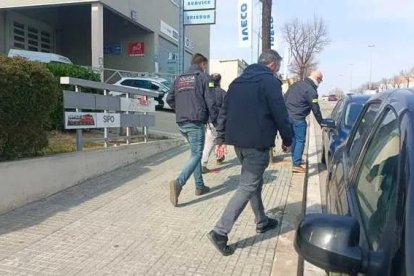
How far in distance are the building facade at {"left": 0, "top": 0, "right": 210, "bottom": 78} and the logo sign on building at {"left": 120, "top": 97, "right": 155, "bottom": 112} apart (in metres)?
15.1

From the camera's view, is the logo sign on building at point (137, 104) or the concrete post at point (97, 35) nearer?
the logo sign on building at point (137, 104)

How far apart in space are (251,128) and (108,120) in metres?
4.59

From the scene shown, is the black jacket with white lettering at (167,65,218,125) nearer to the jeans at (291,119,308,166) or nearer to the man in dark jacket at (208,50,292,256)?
the man in dark jacket at (208,50,292,256)

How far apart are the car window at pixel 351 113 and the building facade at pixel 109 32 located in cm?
1814

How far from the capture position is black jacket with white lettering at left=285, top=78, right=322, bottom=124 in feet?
26.7

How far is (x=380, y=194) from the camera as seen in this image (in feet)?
7.02

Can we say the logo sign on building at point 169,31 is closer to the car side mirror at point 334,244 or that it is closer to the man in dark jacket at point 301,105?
the man in dark jacket at point 301,105

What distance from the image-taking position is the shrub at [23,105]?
5.68 metres

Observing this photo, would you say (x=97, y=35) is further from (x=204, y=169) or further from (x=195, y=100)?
(x=195, y=100)

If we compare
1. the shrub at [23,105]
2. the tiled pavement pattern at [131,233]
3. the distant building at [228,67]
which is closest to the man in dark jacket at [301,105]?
the tiled pavement pattern at [131,233]

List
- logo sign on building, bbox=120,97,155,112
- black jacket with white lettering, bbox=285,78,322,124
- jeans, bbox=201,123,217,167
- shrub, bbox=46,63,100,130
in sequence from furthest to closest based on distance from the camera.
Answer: logo sign on building, bbox=120,97,155,112 < shrub, bbox=46,63,100,130 < jeans, bbox=201,123,217,167 < black jacket with white lettering, bbox=285,78,322,124

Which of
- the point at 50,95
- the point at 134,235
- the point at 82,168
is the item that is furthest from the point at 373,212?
the point at 82,168

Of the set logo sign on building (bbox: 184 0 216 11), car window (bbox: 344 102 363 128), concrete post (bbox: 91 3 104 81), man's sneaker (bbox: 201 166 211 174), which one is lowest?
man's sneaker (bbox: 201 166 211 174)

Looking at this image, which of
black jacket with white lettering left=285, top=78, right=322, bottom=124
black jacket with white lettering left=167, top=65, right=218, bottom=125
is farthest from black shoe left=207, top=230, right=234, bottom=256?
black jacket with white lettering left=285, top=78, right=322, bottom=124
